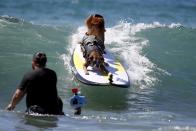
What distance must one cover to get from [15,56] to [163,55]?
4645 mm

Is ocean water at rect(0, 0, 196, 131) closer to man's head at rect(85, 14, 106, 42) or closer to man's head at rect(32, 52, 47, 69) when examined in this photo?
man's head at rect(32, 52, 47, 69)

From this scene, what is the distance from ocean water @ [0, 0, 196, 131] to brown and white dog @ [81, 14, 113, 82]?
51 cm

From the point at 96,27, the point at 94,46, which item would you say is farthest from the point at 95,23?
the point at 94,46

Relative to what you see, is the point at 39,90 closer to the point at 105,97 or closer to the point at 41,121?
the point at 41,121

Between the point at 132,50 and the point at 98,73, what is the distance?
475 centimetres

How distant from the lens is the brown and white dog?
13.9 meters

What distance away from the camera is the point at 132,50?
18.3m

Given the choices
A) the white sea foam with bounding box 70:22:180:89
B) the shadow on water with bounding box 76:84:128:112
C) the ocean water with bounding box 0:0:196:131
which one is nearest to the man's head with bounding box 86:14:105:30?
the ocean water with bounding box 0:0:196:131

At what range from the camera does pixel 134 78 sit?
1534 cm

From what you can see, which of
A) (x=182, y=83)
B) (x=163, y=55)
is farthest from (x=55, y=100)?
(x=163, y=55)

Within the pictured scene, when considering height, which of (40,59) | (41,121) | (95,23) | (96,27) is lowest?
(41,121)

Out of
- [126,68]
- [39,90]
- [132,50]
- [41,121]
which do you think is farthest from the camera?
[132,50]

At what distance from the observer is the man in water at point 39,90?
9266 millimetres

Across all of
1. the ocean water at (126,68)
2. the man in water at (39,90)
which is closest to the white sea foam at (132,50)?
the ocean water at (126,68)
